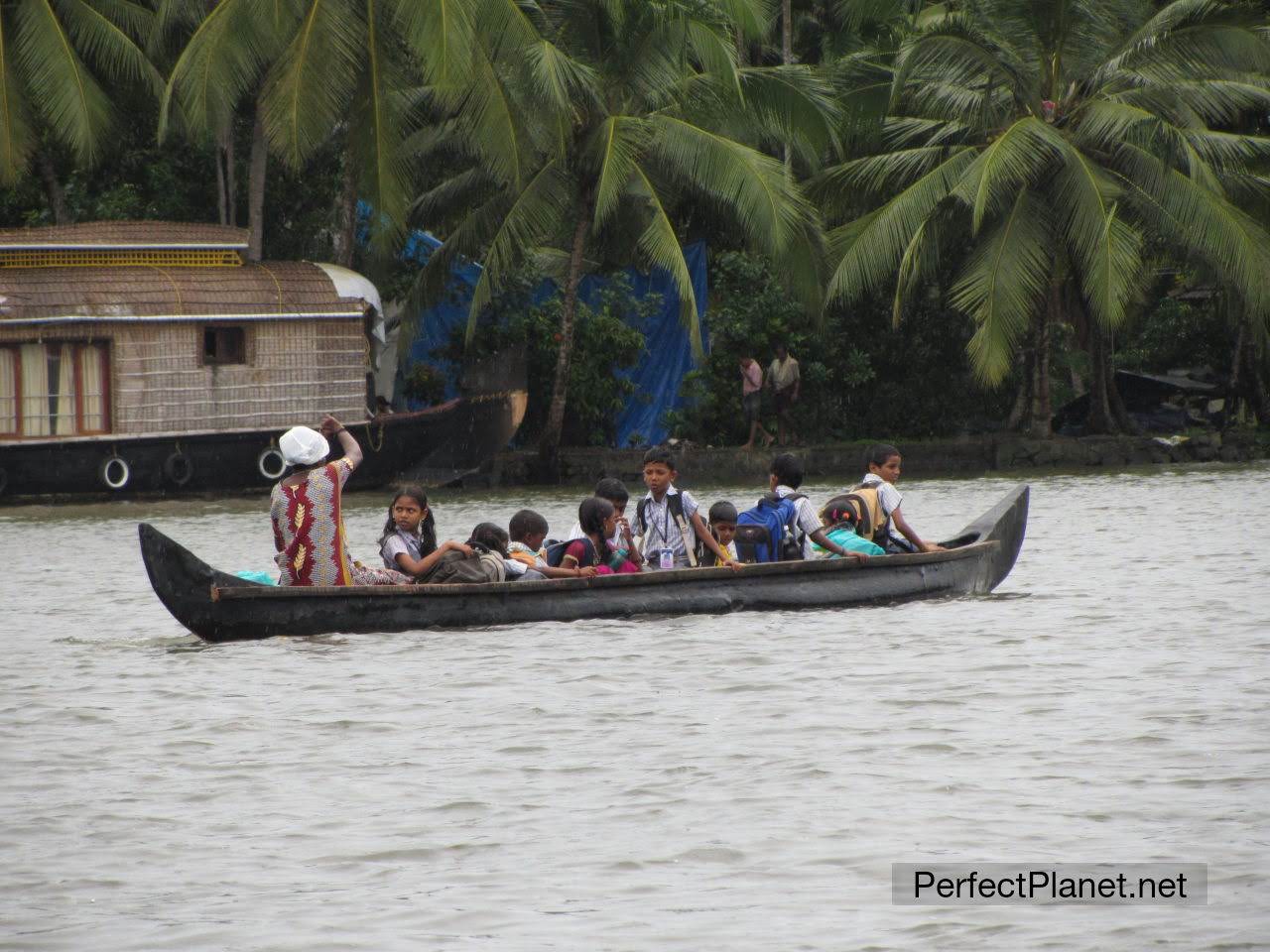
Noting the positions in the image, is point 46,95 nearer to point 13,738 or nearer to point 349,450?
point 349,450

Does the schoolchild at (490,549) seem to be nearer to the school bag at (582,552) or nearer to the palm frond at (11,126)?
the school bag at (582,552)

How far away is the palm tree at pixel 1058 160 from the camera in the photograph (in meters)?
20.6

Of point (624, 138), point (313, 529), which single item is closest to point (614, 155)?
point (624, 138)

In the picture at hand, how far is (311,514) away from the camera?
945 cm

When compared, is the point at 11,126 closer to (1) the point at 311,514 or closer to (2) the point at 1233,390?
(1) the point at 311,514

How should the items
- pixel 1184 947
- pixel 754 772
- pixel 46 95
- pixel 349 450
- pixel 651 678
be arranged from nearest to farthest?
1. pixel 1184 947
2. pixel 754 772
3. pixel 651 678
4. pixel 349 450
5. pixel 46 95

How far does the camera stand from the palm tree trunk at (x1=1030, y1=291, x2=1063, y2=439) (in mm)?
22672

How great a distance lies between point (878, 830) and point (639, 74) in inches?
650

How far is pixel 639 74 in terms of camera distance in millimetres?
21281

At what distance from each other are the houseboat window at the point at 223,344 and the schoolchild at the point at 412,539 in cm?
1200

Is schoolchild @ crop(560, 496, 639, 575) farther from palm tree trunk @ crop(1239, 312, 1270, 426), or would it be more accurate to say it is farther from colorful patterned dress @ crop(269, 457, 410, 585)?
palm tree trunk @ crop(1239, 312, 1270, 426)

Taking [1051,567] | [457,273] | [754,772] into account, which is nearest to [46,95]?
[457,273]

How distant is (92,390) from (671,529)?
12.2 meters

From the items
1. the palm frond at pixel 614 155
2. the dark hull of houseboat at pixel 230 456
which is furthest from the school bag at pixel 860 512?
the dark hull of houseboat at pixel 230 456
